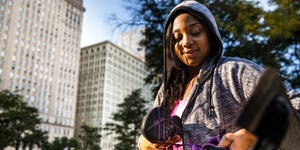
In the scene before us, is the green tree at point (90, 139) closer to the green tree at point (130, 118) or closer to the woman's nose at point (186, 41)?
the green tree at point (130, 118)

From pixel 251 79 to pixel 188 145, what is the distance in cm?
32

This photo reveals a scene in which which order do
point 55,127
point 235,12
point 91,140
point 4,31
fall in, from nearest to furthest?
point 235,12 < point 91,140 < point 4,31 < point 55,127

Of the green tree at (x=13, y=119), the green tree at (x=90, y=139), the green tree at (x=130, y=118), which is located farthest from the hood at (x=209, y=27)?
the green tree at (x=90, y=139)

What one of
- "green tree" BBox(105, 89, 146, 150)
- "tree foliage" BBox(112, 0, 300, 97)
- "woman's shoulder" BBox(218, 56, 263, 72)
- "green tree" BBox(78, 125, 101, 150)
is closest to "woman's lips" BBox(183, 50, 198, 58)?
"woman's shoulder" BBox(218, 56, 263, 72)

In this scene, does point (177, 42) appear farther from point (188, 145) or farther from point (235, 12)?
point (235, 12)

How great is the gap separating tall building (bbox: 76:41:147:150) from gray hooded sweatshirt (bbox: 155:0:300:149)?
93850 millimetres

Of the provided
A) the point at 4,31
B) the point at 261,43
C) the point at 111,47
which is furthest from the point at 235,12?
the point at 111,47

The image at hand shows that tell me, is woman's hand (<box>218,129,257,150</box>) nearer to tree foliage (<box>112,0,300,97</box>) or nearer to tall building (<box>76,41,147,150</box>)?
tree foliage (<box>112,0,300,97</box>)

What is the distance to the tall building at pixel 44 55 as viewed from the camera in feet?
222

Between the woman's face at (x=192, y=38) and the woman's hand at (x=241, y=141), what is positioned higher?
the woman's face at (x=192, y=38)

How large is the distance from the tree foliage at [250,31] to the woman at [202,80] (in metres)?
7.16

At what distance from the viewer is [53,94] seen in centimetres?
7775

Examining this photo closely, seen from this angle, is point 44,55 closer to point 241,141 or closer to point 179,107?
point 179,107

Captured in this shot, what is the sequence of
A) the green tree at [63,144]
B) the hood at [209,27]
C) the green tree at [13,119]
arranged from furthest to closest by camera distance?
the green tree at [63,144] < the green tree at [13,119] < the hood at [209,27]
